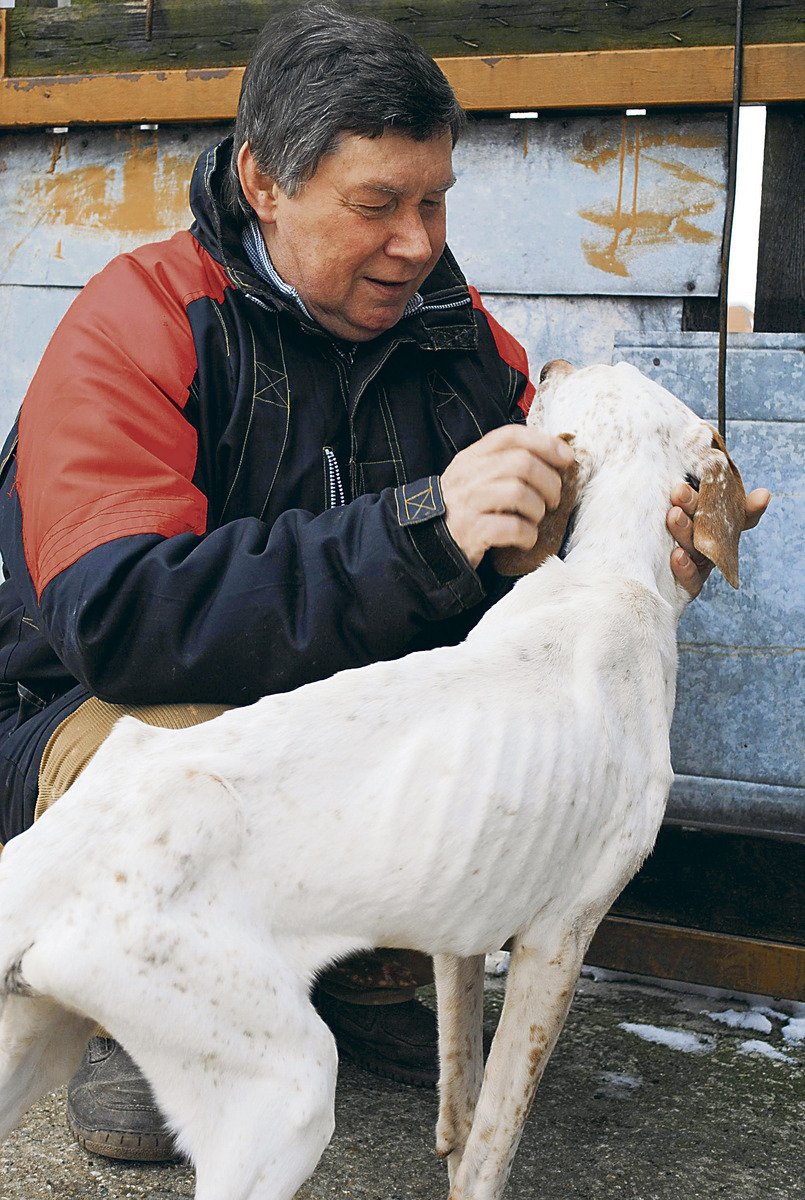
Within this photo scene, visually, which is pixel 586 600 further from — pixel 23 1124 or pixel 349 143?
pixel 23 1124

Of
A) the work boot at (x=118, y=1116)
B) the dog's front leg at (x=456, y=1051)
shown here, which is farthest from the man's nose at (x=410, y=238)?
the work boot at (x=118, y=1116)

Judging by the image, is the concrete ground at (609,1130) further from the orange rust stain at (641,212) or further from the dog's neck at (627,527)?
the orange rust stain at (641,212)

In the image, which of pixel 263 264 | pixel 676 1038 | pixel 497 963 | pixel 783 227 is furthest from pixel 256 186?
pixel 676 1038

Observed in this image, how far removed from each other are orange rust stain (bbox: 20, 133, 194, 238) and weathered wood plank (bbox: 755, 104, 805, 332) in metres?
1.86

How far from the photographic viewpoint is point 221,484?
8.24 feet

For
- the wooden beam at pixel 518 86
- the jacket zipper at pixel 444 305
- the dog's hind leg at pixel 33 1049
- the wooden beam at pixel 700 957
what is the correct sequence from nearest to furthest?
1. the dog's hind leg at pixel 33 1049
2. the jacket zipper at pixel 444 305
3. the wooden beam at pixel 700 957
4. the wooden beam at pixel 518 86

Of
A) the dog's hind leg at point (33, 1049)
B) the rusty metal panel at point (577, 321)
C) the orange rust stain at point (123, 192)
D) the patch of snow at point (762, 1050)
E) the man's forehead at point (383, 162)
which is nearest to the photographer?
the dog's hind leg at point (33, 1049)

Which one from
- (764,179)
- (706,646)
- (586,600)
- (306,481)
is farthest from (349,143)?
(706,646)

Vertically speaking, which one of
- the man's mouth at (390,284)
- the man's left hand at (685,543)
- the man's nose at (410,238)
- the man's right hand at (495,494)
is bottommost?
the man's left hand at (685,543)

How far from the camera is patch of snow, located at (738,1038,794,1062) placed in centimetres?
298

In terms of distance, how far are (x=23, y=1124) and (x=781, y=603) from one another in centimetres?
239

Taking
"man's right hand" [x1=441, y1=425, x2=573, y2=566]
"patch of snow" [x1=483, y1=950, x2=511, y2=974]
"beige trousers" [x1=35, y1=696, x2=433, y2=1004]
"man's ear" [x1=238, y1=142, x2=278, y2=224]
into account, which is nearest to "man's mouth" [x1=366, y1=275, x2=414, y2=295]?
"man's ear" [x1=238, y1=142, x2=278, y2=224]

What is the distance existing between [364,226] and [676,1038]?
7.07 ft

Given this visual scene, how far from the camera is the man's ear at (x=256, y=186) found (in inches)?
101
